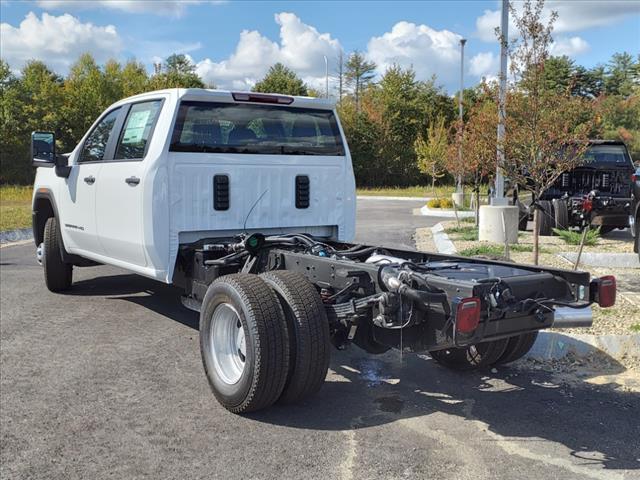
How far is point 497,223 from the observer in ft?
36.7

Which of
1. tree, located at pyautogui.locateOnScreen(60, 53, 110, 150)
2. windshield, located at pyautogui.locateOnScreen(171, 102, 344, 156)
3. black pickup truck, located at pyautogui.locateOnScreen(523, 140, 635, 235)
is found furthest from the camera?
tree, located at pyautogui.locateOnScreen(60, 53, 110, 150)

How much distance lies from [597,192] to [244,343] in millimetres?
9769

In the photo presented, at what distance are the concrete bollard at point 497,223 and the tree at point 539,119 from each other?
345cm

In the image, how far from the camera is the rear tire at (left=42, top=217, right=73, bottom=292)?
7.52 metres

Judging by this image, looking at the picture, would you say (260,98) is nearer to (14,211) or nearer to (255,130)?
(255,130)

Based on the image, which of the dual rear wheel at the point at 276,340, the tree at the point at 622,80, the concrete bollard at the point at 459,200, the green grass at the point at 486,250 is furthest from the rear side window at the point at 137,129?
the tree at the point at 622,80

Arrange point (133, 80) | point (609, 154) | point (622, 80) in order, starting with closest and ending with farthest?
1. point (609, 154)
2. point (133, 80)
3. point (622, 80)

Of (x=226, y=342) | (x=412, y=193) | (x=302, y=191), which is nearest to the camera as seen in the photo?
(x=226, y=342)

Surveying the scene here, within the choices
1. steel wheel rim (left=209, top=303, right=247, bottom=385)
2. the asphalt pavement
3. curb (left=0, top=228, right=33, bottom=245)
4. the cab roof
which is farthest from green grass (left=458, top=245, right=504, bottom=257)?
curb (left=0, top=228, right=33, bottom=245)

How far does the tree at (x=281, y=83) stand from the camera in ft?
155

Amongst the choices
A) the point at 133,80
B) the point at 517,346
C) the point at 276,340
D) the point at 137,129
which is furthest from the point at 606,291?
the point at 133,80

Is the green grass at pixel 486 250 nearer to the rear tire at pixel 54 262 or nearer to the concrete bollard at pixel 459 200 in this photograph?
the rear tire at pixel 54 262

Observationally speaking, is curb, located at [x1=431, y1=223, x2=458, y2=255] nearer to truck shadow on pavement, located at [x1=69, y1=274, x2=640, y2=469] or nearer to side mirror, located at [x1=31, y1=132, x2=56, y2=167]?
truck shadow on pavement, located at [x1=69, y1=274, x2=640, y2=469]

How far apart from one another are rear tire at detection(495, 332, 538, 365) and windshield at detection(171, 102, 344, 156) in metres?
2.50
